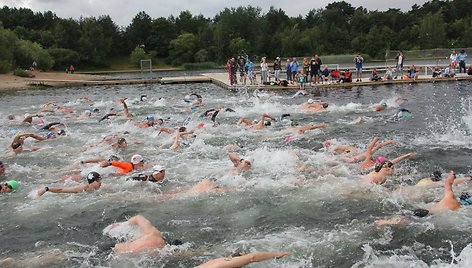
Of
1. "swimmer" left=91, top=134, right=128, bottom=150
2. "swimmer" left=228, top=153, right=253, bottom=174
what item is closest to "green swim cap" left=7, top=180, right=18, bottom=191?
"swimmer" left=91, top=134, right=128, bottom=150

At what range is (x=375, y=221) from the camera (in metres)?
7.59

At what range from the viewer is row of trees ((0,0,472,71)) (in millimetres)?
87125

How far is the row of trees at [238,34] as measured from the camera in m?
87.1

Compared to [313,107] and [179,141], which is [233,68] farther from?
[179,141]

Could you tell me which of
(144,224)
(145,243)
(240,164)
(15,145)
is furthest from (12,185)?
(240,164)

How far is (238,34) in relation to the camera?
106 metres

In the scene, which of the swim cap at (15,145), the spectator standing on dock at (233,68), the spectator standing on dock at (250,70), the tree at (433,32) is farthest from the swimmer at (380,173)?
the tree at (433,32)

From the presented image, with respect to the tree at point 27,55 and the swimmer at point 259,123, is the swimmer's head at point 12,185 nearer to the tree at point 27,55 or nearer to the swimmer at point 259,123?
the swimmer at point 259,123

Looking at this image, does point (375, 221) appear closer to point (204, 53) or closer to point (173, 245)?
point (173, 245)

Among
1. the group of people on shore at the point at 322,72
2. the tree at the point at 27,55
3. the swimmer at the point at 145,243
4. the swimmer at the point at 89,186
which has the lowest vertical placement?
the swimmer at the point at 145,243

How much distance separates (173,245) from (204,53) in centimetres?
8772

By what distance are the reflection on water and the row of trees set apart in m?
71.8

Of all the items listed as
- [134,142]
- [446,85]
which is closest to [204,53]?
[446,85]

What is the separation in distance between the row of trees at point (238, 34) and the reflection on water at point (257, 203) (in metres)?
71.8
